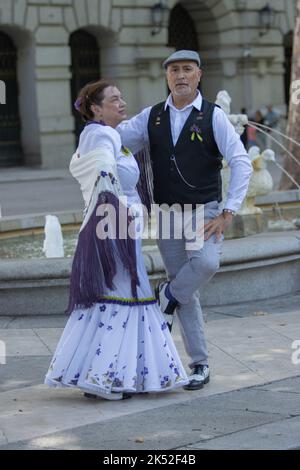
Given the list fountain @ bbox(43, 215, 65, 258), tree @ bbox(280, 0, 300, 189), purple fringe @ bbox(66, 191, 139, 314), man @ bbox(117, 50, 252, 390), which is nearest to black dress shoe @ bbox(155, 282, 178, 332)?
man @ bbox(117, 50, 252, 390)

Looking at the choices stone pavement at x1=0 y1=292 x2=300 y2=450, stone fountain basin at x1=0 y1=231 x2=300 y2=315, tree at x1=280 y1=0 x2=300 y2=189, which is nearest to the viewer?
stone pavement at x1=0 y1=292 x2=300 y2=450

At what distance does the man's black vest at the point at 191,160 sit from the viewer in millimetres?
6527

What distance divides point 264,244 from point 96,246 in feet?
10.9

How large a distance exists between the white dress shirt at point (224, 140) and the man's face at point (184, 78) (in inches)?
3.3

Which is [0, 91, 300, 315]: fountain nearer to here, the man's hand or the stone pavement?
the stone pavement

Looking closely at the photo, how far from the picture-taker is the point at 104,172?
6293 mm

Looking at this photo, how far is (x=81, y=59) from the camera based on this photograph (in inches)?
1236

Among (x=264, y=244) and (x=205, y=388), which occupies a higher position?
(x=264, y=244)

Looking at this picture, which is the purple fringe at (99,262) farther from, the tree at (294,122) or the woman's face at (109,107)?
the tree at (294,122)

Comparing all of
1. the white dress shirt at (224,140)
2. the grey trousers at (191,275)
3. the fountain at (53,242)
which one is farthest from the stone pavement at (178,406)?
the fountain at (53,242)

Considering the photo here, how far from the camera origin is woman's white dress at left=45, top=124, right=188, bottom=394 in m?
6.25
